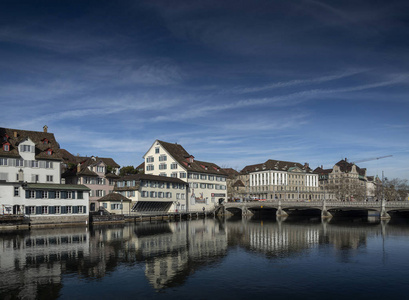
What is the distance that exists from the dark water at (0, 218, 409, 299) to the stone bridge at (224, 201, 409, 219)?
40551mm

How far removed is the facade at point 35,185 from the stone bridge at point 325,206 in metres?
57.0

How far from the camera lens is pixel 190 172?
118 m

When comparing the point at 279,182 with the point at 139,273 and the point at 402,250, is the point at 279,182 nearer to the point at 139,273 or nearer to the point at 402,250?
the point at 402,250

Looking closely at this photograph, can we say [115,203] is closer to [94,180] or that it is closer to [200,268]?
[94,180]

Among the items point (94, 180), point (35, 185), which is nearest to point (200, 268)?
point (35, 185)

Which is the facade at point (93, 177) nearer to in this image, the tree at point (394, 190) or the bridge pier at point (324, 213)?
the bridge pier at point (324, 213)

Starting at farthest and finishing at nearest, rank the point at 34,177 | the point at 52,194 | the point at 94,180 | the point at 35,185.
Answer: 1. the point at 94,180
2. the point at 34,177
3. the point at 52,194
4. the point at 35,185

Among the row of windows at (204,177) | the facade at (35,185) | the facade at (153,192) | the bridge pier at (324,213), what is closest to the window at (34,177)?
the facade at (35,185)

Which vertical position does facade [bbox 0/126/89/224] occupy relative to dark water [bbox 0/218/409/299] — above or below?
above

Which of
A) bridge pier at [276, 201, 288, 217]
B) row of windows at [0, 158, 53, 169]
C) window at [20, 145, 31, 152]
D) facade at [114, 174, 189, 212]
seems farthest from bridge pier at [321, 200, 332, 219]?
window at [20, 145, 31, 152]

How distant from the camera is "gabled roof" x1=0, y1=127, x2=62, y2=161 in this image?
3093 inches

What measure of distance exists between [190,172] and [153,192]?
1870 cm

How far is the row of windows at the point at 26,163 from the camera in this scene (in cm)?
7656

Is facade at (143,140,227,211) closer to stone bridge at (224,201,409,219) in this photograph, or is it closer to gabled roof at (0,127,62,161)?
stone bridge at (224,201,409,219)
